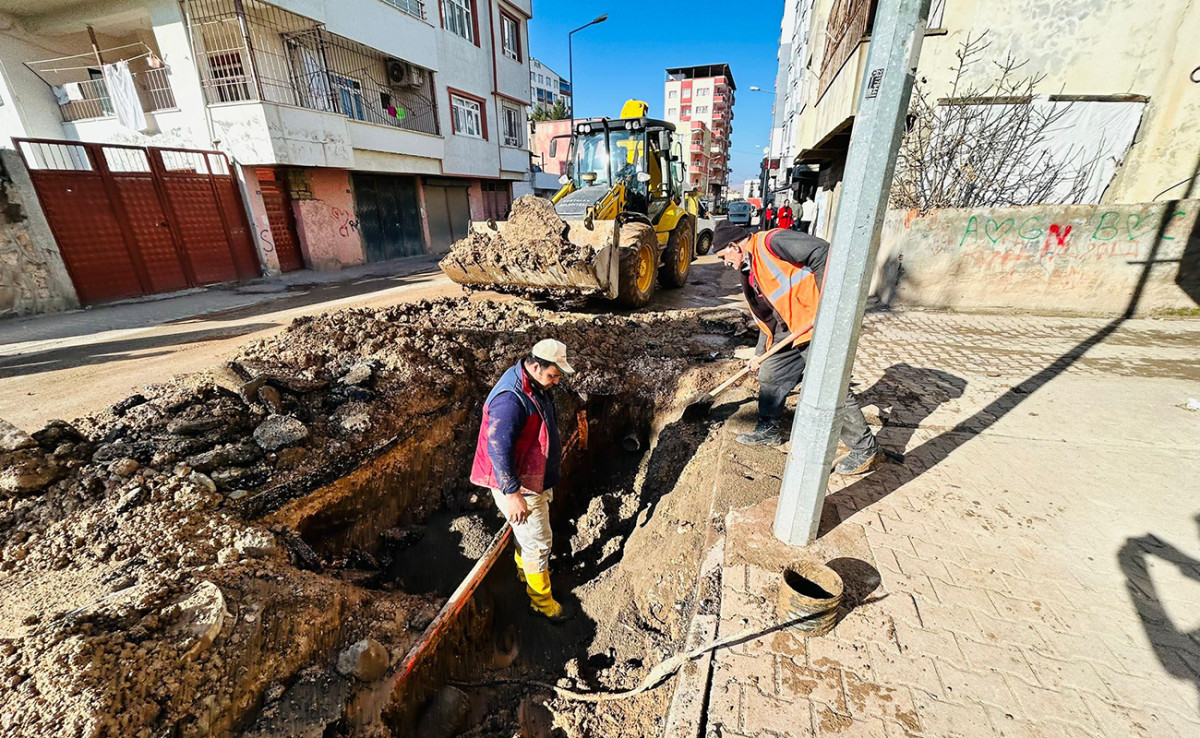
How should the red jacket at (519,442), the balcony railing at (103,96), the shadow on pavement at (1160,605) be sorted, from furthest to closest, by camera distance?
the balcony railing at (103,96)
the red jacket at (519,442)
the shadow on pavement at (1160,605)

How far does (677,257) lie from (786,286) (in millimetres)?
6867

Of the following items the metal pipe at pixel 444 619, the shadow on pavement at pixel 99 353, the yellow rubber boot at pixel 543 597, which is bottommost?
the yellow rubber boot at pixel 543 597

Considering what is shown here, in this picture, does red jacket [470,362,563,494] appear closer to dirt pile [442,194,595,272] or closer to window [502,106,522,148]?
dirt pile [442,194,595,272]

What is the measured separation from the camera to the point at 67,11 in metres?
10.6

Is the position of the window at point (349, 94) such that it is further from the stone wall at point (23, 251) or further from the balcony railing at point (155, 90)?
the stone wall at point (23, 251)

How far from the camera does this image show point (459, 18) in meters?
16.3

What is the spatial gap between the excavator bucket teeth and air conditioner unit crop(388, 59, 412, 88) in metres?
10.6

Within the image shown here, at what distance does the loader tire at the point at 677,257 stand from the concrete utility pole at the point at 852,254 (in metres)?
7.67

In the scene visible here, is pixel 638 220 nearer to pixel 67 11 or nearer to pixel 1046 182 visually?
pixel 1046 182

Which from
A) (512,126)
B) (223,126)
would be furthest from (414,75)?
(223,126)

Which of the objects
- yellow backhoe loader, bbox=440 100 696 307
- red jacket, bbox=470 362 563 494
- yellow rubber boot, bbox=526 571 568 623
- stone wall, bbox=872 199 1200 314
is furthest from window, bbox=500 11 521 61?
yellow rubber boot, bbox=526 571 568 623

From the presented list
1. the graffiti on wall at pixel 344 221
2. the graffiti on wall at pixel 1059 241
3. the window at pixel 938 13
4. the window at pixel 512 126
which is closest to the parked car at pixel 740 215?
the window at pixel 512 126

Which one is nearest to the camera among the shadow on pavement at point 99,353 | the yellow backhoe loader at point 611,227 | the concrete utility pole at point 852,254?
the concrete utility pole at point 852,254

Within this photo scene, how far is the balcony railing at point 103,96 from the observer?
1125 centimetres
